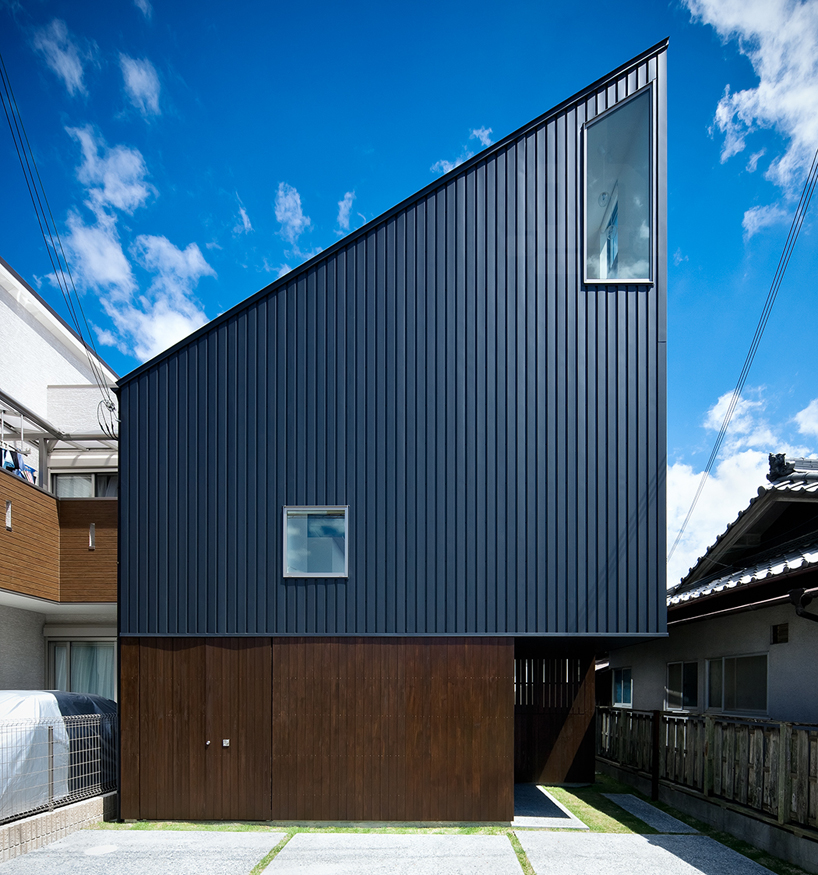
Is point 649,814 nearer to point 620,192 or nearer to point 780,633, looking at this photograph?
point 780,633

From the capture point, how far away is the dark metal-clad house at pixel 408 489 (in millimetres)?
8312

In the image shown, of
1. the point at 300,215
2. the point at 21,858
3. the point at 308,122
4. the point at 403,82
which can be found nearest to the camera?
the point at 21,858

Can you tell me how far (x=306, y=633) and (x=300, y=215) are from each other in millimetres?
13905

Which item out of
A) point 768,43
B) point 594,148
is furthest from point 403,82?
point 768,43

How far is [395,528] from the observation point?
8.60 meters

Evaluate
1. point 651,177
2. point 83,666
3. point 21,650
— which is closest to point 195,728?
point 21,650

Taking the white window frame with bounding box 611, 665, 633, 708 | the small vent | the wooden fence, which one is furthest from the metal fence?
the white window frame with bounding box 611, 665, 633, 708


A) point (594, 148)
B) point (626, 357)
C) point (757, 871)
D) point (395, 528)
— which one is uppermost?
point (594, 148)

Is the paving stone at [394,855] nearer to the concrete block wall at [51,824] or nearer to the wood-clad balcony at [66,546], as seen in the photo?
the concrete block wall at [51,824]

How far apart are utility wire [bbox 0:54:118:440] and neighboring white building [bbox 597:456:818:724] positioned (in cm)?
958

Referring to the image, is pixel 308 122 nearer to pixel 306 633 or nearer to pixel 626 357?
pixel 626 357

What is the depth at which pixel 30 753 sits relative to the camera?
7.44m

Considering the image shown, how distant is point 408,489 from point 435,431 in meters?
0.79

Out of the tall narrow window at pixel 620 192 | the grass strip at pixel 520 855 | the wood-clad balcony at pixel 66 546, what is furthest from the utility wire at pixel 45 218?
the grass strip at pixel 520 855
